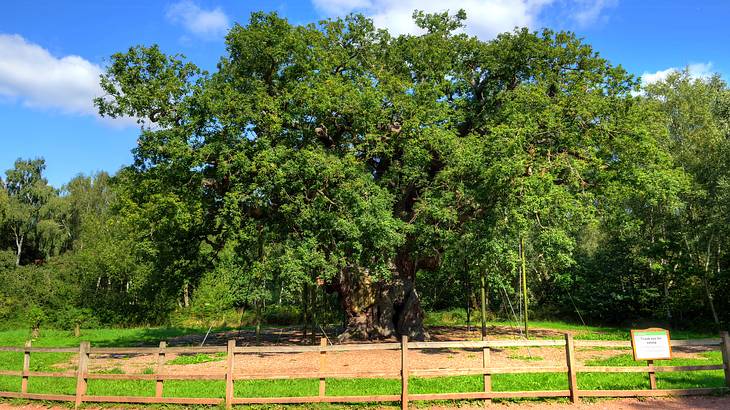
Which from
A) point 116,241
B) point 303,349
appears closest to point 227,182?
point 303,349

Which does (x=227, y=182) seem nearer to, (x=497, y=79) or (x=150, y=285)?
(x=150, y=285)

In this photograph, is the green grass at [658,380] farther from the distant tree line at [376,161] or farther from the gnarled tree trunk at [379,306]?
the gnarled tree trunk at [379,306]

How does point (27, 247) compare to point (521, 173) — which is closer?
point (521, 173)

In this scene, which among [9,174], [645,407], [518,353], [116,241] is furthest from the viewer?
[9,174]

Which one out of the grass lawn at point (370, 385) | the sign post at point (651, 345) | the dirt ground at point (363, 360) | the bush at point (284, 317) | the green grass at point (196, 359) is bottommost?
the bush at point (284, 317)

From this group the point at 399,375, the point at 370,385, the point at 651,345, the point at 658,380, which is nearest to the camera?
the point at 399,375

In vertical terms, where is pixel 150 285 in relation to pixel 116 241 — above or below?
below

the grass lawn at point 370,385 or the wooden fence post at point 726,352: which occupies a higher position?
the wooden fence post at point 726,352

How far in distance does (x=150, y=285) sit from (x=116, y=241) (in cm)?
2004

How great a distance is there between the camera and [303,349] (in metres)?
9.38

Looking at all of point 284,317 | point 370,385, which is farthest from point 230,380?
point 284,317

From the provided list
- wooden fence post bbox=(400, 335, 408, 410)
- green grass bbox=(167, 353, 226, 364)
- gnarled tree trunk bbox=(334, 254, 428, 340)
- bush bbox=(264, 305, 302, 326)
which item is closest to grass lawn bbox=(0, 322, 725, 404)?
wooden fence post bbox=(400, 335, 408, 410)

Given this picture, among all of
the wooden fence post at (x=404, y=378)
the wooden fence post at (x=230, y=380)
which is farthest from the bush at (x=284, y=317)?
the wooden fence post at (x=404, y=378)

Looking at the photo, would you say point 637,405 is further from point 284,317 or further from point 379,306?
point 284,317
